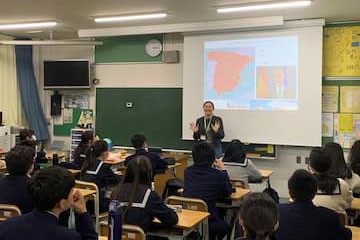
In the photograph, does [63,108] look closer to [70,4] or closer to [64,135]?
[64,135]

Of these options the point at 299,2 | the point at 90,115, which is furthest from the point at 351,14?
the point at 90,115

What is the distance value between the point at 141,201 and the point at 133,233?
0.84 feet

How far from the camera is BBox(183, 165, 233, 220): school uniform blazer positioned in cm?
364

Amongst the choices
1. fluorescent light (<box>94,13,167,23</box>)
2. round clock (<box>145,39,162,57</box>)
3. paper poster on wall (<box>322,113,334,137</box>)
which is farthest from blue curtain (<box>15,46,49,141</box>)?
paper poster on wall (<box>322,113,334,137</box>)

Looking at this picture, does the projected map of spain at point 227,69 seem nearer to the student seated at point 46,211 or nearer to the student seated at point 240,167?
the student seated at point 240,167

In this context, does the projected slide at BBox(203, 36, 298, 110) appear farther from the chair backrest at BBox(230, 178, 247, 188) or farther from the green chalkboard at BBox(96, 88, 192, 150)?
the chair backrest at BBox(230, 178, 247, 188)

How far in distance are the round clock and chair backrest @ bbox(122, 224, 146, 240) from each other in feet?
17.7

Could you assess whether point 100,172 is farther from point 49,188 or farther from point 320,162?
point 49,188

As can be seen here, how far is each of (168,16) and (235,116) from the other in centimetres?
200

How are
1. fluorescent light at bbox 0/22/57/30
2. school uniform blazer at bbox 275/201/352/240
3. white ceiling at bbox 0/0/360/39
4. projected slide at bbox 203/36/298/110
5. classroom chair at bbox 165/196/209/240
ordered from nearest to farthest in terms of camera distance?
1. school uniform blazer at bbox 275/201/352/240
2. classroom chair at bbox 165/196/209/240
3. white ceiling at bbox 0/0/360/39
4. projected slide at bbox 203/36/298/110
5. fluorescent light at bbox 0/22/57/30

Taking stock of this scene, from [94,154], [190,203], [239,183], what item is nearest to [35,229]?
[190,203]

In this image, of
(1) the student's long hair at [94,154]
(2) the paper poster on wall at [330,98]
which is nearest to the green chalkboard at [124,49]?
(2) the paper poster on wall at [330,98]

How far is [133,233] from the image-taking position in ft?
8.84

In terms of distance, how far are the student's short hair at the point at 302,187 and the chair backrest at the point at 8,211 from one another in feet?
6.31
